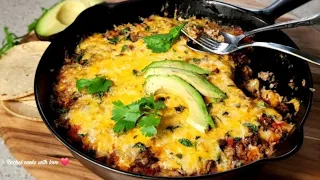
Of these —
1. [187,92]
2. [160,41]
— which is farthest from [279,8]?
[187,92]

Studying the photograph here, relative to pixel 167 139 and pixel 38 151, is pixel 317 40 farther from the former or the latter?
pixel 38 151

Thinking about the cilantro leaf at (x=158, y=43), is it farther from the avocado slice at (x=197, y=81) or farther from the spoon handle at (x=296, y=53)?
the spoon handle at (x=296, y=53)

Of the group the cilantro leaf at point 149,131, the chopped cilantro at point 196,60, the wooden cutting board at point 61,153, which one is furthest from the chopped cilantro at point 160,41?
the wooden cutting board at point 61,153

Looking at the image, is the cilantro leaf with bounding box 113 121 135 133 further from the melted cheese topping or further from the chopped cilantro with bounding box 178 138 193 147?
the chopped cilantro with bounding box 178 138 193 147

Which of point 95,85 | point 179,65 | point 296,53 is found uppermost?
point 296,53

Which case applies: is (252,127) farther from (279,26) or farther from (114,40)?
(114,40)

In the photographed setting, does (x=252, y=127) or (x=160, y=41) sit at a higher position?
(x=160, y=41)
